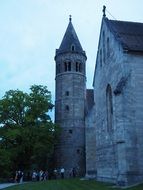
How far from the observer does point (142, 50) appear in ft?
81.5

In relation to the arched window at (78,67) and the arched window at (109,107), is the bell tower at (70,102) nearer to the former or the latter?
the arched window at (78,67)

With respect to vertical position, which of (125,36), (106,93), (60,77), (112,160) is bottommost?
(112,160)

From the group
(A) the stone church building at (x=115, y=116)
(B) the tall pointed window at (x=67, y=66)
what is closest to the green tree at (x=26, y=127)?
(A) the stone church building at (x=115, y=116)

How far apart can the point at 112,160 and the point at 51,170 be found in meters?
24.4

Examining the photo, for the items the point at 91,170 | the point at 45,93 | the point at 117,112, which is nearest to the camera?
the point at 117,112

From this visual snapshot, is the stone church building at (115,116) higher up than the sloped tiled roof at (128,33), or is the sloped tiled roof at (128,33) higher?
the sloped tiled roof at (128,33)

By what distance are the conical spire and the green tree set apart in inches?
319

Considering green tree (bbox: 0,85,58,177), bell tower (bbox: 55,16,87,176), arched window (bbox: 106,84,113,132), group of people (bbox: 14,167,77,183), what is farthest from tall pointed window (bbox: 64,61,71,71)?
arched window (bbox: 106,84,113,132)

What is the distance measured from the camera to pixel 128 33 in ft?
91.6

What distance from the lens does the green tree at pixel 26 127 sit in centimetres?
4184

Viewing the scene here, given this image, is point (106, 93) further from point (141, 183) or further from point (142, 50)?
point (141, 183)

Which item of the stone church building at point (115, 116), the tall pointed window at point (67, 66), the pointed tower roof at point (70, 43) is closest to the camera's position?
the stone church building at point (115, 116)

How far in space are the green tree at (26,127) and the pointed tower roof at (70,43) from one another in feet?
26.5

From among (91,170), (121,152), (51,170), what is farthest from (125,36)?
(51,170)
